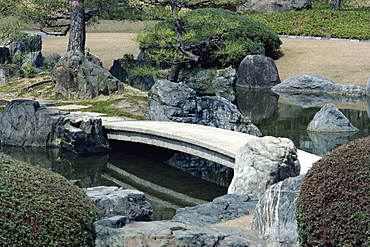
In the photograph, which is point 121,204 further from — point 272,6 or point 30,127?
point 272,6

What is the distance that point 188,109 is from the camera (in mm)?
12562

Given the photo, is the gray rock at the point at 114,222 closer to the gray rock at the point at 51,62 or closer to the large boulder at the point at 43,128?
the large boulder at the point at 43,128

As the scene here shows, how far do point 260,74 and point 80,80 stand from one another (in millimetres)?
10104

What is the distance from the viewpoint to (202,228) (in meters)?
5.05

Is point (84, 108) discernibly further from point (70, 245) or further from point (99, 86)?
point (70, 245)

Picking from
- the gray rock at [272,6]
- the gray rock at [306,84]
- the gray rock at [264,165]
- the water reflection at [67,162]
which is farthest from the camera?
the gray rock at [272,6]

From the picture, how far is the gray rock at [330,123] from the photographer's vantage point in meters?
13.5

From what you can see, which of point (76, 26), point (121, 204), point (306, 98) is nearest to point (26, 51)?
point (76, 26)

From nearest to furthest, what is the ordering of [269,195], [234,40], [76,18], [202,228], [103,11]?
[202,228] < [269,195] < [76,18] < [103,11] < [234,40]

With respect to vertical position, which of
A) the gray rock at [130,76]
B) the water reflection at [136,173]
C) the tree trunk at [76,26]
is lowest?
the water reflection at [136,173]

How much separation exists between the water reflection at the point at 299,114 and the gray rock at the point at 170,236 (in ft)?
22.3

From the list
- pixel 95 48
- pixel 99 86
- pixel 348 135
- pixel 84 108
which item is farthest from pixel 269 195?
pixel 95 48

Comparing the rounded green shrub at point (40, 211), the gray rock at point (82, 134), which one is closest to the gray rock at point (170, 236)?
the rounded green shrub at point (40, 211)

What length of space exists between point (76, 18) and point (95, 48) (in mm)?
12179
